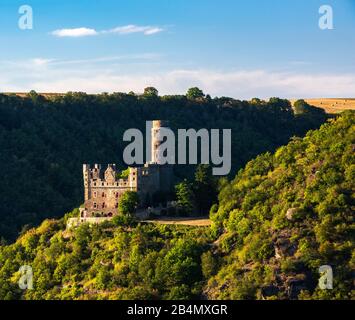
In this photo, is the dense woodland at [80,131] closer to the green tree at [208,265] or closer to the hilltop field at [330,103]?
the hilltop field at [330,103]

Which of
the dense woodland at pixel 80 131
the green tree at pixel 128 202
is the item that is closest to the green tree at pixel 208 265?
the green tree at pixel 128 202

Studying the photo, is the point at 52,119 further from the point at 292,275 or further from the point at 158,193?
the point at 292,275

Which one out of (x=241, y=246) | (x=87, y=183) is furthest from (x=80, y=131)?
(x=241, y=246)

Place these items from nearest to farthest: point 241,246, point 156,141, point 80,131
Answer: point 241,246 < point 156,141 < point 80,131

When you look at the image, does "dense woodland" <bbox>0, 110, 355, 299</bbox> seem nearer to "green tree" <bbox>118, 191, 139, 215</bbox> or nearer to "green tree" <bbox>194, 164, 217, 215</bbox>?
"green tree" <bbox>118, 191, 139, 215</bbox>

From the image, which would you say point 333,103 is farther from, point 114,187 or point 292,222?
point 292,222

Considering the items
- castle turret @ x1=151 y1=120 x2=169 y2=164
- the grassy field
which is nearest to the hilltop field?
the grassy field
